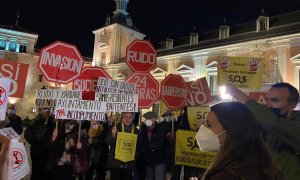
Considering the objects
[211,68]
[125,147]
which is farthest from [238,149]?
[211,68]

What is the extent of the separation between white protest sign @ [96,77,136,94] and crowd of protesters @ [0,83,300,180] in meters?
0.74

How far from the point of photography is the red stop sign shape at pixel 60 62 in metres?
7.13

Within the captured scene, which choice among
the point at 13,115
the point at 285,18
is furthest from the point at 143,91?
the point at 285,18

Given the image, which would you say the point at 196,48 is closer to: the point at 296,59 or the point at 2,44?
the point at 296,59

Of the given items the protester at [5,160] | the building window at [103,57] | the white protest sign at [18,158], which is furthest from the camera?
the building window at [103,57]

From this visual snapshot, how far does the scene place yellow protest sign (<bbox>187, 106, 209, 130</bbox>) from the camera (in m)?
7.59

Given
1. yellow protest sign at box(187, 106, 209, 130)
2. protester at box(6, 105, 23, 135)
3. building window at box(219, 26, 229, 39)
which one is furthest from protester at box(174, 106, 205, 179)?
building window at box(219, 26, 229, 39)

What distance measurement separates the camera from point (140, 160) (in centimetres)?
788

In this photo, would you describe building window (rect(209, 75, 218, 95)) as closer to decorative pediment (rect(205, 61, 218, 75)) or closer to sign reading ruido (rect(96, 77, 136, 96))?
decorative pediment (rect(205, 61, 218, 75))

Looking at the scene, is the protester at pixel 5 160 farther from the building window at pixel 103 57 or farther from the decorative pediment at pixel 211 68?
the building window at pixel 103 57

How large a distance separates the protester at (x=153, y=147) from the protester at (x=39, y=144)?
7.13 feet

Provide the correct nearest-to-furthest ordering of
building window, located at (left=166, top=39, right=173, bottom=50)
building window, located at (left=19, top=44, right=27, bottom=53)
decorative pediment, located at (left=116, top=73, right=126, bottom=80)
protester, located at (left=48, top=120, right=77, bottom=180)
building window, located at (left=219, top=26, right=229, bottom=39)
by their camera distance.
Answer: protester, located at (left=48, top=120, right=77, bottom=180) → building window, located at (left=219, top=26, right=229, bottom=39) → building window, located at (left=166, top=39, right=173, bottom=50) → decorative pediment, located at (left=116, top=73, right=126, bottom=80) → building window, located at (left=19, top=44, right=27, bottom=53)

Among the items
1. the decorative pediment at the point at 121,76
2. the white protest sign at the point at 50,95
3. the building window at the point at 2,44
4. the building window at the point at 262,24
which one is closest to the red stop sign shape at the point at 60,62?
the white protest sign at the point at 50,95

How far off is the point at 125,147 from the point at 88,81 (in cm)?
261
